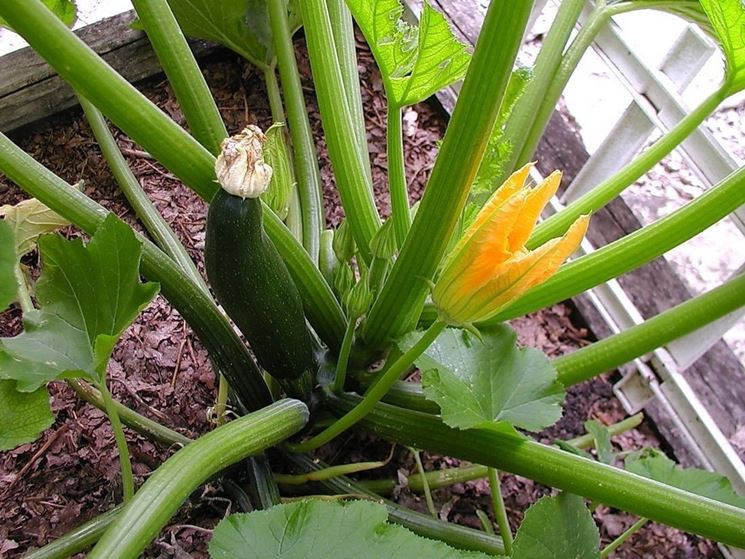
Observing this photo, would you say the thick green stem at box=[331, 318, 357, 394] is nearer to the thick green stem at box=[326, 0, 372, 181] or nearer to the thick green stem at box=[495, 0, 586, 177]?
the thick green stem at box=[326, 0, 372, 181]

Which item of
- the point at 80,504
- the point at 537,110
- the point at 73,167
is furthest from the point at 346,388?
the point at 73,167

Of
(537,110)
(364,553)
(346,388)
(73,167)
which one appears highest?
(73,167)

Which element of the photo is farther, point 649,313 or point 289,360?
point 649,313

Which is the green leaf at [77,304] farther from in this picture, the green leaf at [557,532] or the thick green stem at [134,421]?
the green leaf at [557,532]

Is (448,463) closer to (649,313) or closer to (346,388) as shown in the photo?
(346,388)

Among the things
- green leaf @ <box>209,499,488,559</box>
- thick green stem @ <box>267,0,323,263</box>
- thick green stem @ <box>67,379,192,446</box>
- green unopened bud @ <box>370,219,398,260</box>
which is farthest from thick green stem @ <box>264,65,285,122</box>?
green leaf @ <box>209,499,488,559</box>

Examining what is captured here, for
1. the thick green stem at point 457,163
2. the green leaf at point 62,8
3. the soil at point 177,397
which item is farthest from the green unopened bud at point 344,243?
the green leaf at point 62,8

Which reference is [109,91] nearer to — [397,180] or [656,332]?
[397,180]
